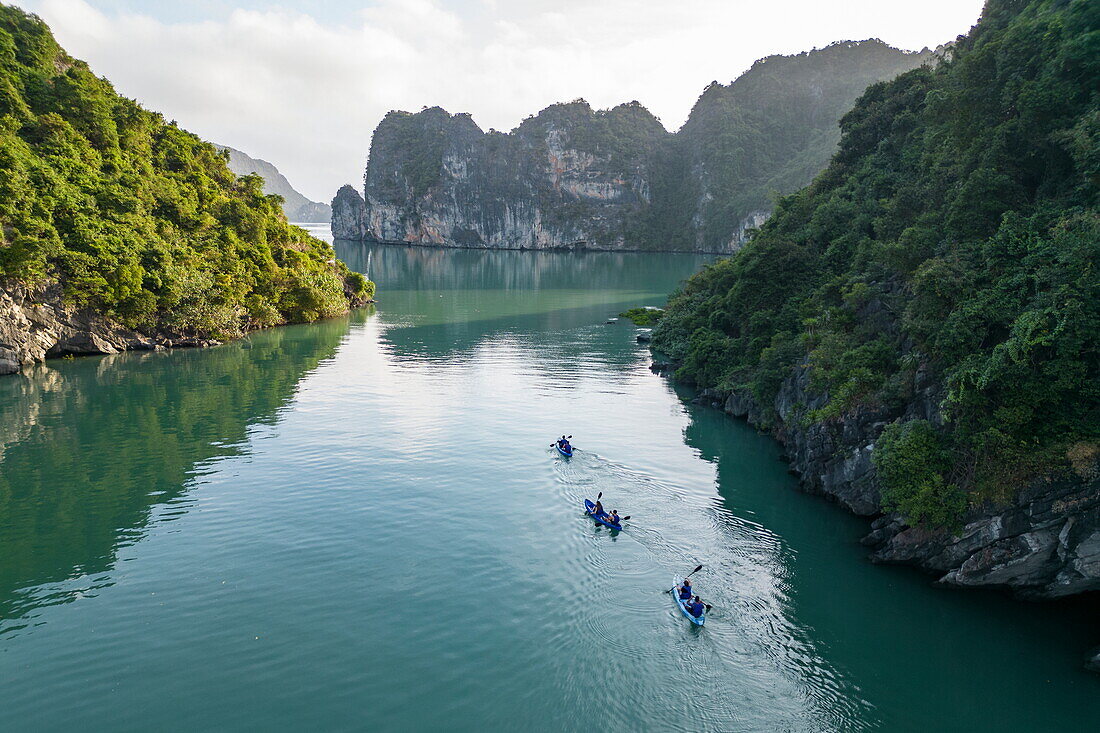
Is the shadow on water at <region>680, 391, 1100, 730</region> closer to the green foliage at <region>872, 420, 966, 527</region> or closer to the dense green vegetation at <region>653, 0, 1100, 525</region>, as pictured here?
the green foliage at <region>872, 420, 966, 527</region>

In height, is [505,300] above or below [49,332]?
above

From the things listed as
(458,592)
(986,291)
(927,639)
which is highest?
(986,291)

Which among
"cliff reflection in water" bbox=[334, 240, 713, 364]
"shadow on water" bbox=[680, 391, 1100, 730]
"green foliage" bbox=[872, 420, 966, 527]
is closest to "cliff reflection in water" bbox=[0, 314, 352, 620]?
"cliff reflection in water" bbox=[334, 240, 713, 364]

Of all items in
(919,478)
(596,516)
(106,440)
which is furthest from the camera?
(106,440)

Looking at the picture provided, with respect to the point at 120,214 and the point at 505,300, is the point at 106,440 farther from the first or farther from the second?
the point at 505,300

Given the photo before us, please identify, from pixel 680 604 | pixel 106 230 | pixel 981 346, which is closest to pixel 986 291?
pixel 981 346

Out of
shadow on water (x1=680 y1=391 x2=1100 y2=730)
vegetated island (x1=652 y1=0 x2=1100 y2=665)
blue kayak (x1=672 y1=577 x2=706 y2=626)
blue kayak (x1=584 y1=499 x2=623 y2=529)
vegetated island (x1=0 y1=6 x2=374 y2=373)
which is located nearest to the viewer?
shadow on water (x1=680 y1=391 x2=1100 y2=730)
